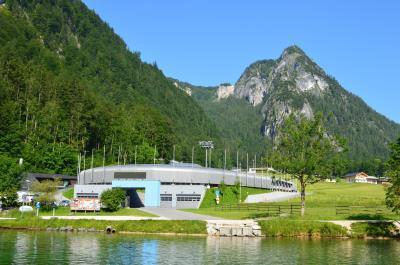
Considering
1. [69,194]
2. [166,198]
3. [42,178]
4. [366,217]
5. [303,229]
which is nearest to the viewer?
[303,229]

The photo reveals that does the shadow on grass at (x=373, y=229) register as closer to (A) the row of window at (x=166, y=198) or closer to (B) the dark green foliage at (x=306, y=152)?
(B) the dark green foliage at (x=306, y=152)

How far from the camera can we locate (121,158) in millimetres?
153750

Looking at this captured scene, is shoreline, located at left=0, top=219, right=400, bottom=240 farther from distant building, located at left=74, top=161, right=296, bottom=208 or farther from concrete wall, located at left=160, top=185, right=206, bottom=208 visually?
concrete wall, located at left=160, top=185, right=206, bottom=208

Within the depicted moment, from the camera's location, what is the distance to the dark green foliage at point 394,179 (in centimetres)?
5372

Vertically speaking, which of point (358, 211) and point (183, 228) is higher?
point (358, 211)

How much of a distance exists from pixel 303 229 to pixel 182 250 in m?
16.9

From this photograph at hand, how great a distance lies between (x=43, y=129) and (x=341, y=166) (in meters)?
92.1

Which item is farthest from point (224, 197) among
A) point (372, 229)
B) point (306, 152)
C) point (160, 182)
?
point (372, 229)

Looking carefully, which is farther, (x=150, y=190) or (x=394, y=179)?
(x=150, y=190)

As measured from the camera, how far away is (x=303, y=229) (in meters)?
54.4

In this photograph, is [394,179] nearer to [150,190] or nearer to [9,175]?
[150,190]

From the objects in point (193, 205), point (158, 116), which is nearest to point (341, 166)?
point (193, 205)

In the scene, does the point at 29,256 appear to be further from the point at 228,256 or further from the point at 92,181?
the point at 92,181

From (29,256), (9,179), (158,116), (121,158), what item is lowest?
(29,256)
